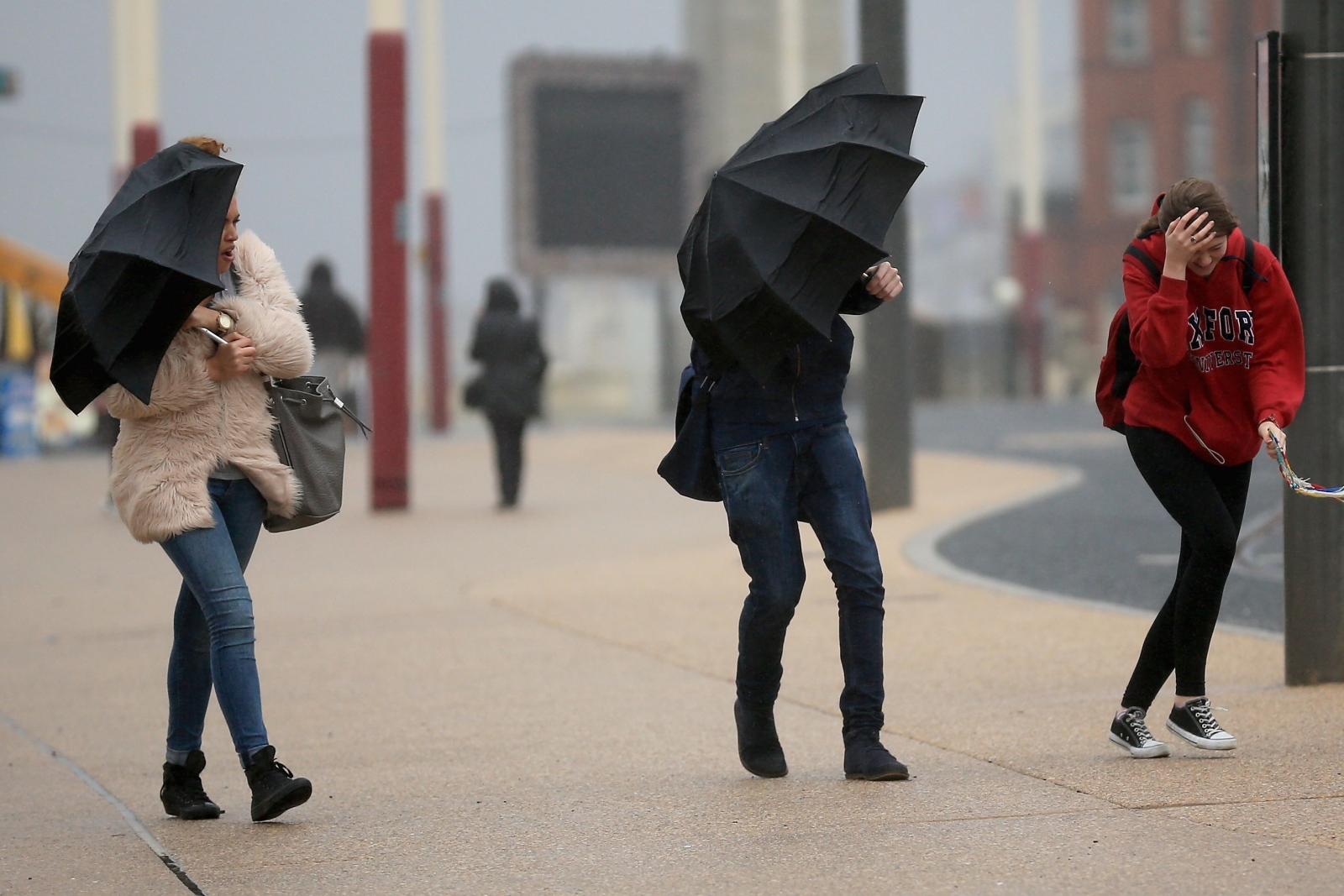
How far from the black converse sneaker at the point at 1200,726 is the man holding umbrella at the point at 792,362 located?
82cm

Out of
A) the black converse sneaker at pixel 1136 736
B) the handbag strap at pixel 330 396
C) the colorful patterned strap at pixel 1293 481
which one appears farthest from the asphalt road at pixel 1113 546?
the handbag strap at pixel 330 396

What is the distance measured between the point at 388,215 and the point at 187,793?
10.9 metres

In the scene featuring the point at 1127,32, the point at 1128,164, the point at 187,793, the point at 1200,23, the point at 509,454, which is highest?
the point at 1200,23

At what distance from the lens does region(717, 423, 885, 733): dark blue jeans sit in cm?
530

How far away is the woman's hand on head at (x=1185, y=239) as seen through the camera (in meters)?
5.17

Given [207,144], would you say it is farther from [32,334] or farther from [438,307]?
[438,307]

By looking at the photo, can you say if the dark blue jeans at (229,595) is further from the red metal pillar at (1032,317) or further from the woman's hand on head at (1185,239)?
the red metal pillar at (1032,317)

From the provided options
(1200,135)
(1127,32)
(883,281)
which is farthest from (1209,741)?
(1127,32)

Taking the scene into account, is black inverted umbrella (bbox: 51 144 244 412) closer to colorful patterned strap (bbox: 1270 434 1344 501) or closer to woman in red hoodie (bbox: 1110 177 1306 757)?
woman in red hoodie (bbox: 1110 177 1306 757)

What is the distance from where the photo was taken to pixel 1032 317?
131 ft

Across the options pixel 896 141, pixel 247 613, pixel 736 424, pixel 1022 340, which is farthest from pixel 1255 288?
pixel 1022 340

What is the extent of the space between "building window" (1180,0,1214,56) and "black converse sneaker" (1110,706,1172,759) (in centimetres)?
4468

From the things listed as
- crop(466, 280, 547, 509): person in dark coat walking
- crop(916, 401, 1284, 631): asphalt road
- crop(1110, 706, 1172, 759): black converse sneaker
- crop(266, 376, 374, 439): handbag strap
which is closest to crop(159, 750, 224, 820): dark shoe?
crop(266, 376, 374, 439): handbag strap

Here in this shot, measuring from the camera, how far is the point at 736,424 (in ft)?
17.5
